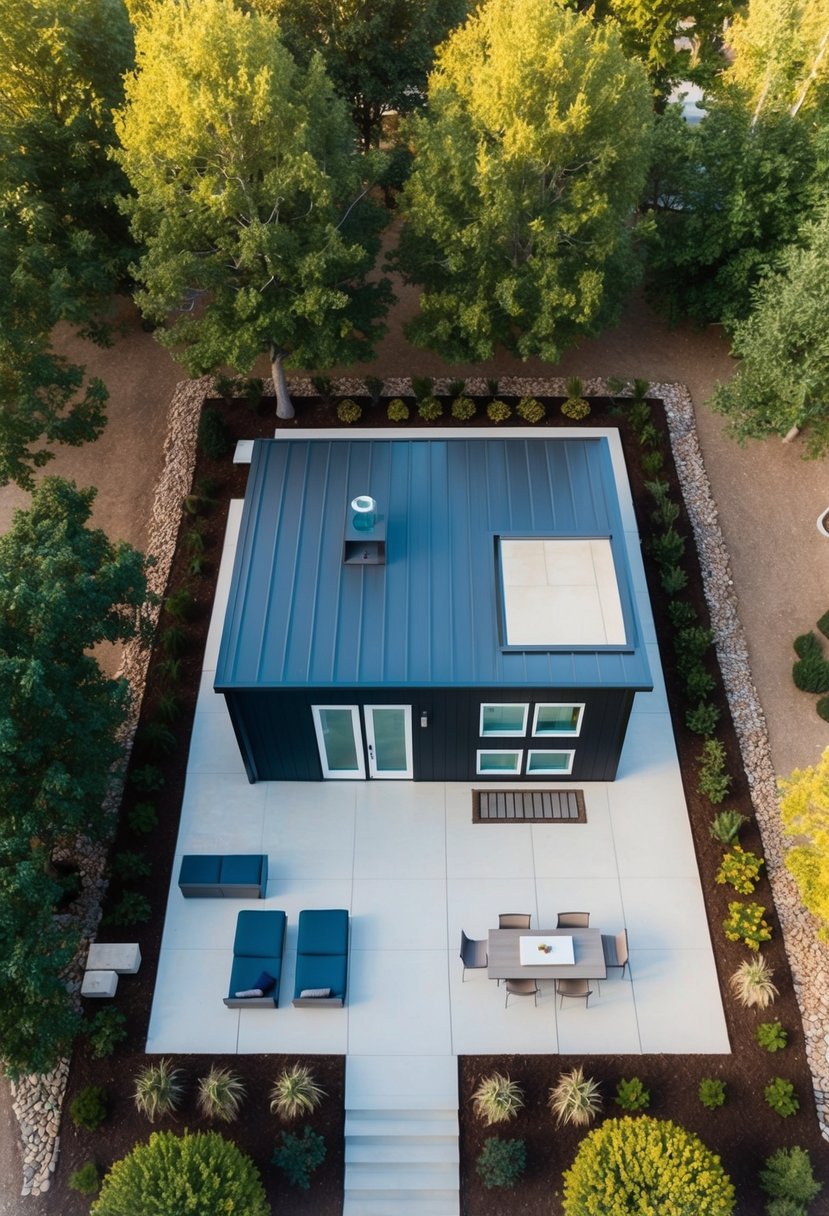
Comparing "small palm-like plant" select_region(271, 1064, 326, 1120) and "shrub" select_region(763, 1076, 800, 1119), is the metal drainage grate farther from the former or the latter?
"small palm-like plant" select_region(271, 1064, 326, 1120)

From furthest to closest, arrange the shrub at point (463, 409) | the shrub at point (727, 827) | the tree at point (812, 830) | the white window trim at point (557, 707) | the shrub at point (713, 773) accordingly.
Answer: the shrub at point (463, 409)
the shrub at point (713, 773)
the shrub at point (727, 827)
the white window trim at point (557, 707)
the tree at point (812, 830)

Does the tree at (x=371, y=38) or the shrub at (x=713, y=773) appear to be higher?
the tree at (x=371, y=38)

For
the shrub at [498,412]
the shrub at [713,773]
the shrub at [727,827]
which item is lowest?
the shrub at [727,827]

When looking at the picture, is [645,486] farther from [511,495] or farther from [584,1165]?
[584,1165]

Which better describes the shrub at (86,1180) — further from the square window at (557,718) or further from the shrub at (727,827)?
the shrub at (727,827)

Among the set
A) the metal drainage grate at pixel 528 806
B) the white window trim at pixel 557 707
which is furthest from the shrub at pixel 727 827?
the white window trim at pixel 557 707

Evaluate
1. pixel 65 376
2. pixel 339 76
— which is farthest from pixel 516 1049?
pixel 339 76

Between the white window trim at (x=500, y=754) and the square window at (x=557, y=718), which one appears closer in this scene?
the square window at (x=557, y=718)
